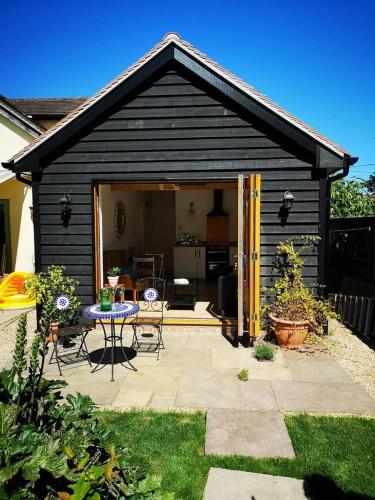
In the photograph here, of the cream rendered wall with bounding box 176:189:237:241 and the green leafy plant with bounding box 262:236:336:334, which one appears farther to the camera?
the cream rendered wall with bounding box 176:189:237:241

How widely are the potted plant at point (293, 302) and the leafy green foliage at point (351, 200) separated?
10499 millimetres

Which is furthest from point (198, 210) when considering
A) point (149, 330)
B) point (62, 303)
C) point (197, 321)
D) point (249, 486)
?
point (249, 486)

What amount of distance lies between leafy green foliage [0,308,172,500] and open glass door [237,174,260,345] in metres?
3.92

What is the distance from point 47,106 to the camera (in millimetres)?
14203

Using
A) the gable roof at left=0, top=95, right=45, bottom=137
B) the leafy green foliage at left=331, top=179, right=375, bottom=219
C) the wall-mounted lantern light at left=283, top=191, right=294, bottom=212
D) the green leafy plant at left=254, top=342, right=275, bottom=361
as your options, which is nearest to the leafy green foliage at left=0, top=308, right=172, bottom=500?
the green leafy plant at left=254, top=342, right=275, bottom=361

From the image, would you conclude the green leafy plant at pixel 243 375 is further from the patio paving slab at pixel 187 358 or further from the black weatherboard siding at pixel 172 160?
the black weatherboard siding at pixel 172 160

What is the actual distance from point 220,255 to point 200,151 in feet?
18.2

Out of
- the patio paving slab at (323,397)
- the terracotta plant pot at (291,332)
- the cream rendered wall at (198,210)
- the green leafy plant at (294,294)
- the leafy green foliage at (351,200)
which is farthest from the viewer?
the leafy green foliage at (351,200)

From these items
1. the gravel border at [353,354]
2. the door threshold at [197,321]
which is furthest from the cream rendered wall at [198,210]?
the gravel border at [353,354]

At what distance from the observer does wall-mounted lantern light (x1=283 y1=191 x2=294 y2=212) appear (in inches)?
246

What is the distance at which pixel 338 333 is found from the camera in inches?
272

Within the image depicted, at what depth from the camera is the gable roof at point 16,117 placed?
11.3 meters

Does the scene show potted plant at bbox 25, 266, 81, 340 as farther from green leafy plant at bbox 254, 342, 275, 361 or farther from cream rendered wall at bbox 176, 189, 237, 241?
cream rendered wall at bbox 176, 189, 237, 241

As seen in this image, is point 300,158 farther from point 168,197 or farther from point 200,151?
point 168,197
